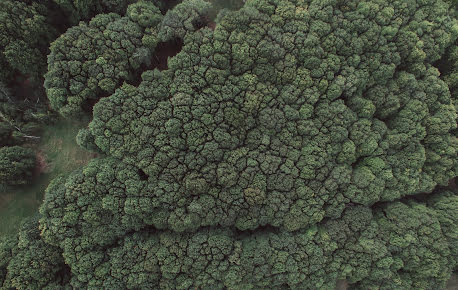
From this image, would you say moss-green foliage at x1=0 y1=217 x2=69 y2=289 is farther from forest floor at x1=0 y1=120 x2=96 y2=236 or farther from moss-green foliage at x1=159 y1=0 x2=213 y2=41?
moss-green foliage at x1=159 y1=0 x2=213 y2=41

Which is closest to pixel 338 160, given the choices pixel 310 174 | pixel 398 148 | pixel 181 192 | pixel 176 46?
pixel 310 174

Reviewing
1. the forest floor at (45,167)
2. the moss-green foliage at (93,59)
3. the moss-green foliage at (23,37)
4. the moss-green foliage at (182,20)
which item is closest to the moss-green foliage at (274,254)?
the forest floor at (45,167)

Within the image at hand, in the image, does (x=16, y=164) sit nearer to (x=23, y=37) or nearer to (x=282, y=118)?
(x=23, y=37)

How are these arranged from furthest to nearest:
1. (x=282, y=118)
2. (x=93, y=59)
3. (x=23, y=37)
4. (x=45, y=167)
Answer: (x=45, y=167) → (x=23, y=37) → (x=282, y=118) → (x=93, y=59)

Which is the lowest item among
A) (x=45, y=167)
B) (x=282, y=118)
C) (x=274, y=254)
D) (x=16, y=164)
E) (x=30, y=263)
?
(x=30, y=263)

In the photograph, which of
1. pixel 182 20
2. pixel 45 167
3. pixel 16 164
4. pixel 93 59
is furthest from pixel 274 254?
pixel 16 164

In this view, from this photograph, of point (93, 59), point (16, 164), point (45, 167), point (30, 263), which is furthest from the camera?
point (45, 167)

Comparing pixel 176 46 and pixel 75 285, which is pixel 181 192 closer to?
pixel 75 285
